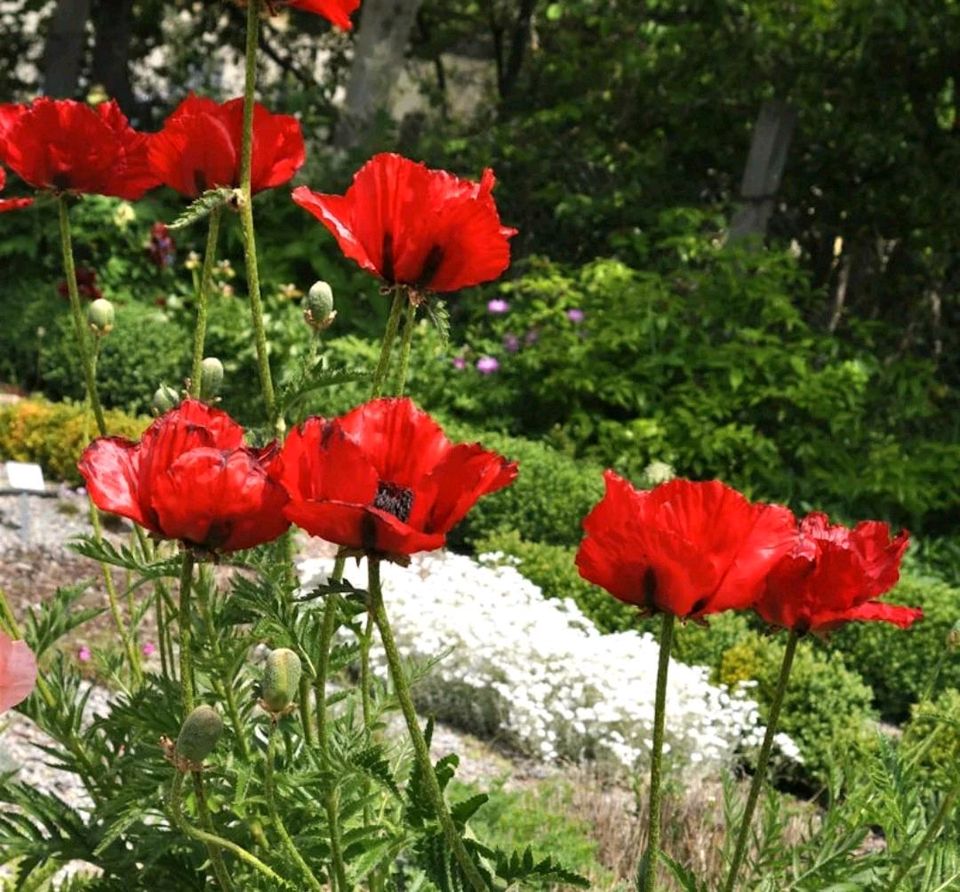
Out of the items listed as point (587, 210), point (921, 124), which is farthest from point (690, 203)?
point (921, 124)

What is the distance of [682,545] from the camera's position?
127 centimetres

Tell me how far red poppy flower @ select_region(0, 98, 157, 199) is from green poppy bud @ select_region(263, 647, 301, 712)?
0.75 meters

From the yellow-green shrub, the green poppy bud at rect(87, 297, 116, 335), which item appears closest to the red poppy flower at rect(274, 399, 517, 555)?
the green poppy bud at rect(87, 297, 116, 335)

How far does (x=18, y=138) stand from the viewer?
70.5 inches

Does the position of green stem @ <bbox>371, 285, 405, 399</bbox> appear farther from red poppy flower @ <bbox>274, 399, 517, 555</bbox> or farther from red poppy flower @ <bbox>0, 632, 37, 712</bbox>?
red poppy flower @ <bbox>0, 632, 37, 712</bbox>

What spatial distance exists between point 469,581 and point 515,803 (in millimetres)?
1532

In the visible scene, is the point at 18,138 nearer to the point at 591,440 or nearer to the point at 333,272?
the point at 591,440

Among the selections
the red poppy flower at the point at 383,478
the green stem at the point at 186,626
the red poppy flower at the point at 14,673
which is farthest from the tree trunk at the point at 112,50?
the red poppy flower at the point at 14,673

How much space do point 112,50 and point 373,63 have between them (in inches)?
119

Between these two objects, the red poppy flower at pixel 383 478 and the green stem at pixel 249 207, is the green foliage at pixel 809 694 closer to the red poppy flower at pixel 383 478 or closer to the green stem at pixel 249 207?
the green stem at pixel 249 207

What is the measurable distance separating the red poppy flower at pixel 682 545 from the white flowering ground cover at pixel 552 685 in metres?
2.80

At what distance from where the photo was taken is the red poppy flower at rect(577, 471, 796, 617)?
1274mm

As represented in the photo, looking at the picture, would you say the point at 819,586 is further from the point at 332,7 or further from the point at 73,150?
the point at 73,150

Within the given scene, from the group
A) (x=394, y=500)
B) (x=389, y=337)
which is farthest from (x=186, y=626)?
(x=389, y=337)
